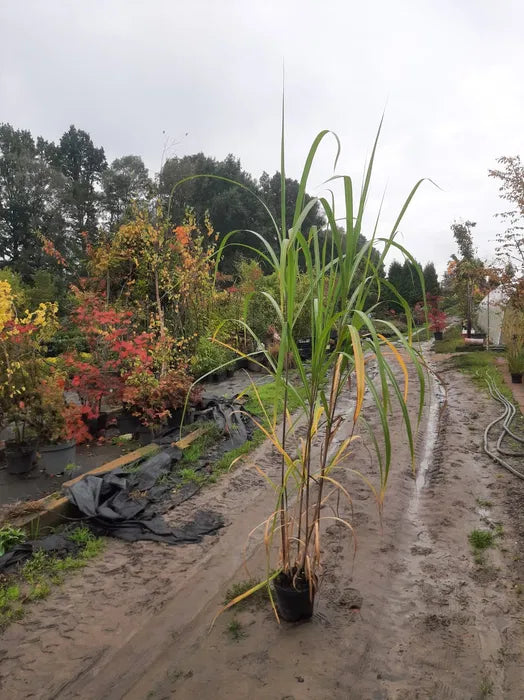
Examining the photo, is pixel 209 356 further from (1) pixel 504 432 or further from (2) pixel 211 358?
(1) pixel 504 432

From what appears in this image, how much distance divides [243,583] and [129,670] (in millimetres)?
744

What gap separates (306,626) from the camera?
2129 millimetres

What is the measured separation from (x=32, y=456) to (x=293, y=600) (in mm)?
3214

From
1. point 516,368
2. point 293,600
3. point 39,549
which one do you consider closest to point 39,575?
point 39,549

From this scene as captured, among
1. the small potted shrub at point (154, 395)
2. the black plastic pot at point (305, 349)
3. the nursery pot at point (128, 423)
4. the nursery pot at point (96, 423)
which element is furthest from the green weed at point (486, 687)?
the black plastic pot at point (305, 349)

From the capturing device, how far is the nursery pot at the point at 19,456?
424 centimetres

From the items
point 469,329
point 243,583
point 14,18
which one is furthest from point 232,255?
point 243,583

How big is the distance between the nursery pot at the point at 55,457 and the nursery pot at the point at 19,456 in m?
0.10

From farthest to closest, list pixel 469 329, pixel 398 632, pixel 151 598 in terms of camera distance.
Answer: pixel 469 329
pixel 151 598
pixel 398 632

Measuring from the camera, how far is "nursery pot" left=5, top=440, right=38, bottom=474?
4242 mm

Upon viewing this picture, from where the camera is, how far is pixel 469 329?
1441 cm

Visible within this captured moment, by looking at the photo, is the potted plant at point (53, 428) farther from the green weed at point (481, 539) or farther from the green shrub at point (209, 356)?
the green weed at point (481, 539)

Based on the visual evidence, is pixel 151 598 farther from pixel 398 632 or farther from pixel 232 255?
pixel 232 255

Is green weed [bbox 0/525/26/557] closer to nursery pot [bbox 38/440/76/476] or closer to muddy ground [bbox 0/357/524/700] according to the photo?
muddy ground [bbox 0/357/524/700]
